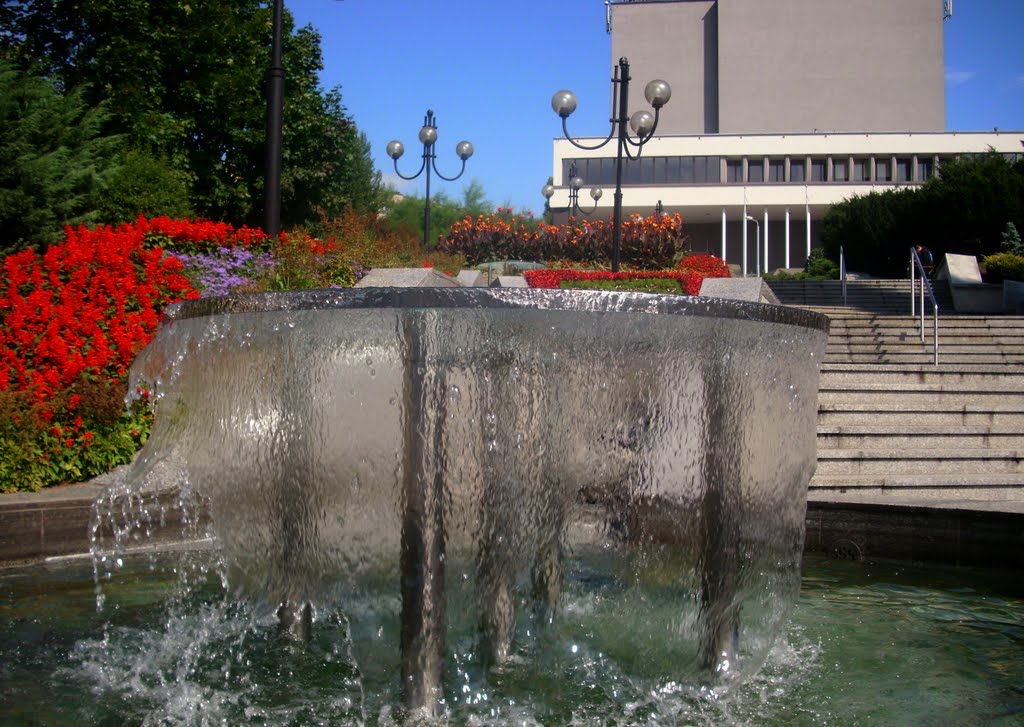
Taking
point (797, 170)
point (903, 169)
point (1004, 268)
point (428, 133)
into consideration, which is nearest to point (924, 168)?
point (903, 169)

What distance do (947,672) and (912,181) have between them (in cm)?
5320

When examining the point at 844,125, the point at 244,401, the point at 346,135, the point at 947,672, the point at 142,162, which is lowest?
the point at 947,672

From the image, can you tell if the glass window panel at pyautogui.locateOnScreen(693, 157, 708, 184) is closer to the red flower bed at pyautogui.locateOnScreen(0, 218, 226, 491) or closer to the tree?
the tree

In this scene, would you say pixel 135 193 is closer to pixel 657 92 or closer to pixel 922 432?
pixel 657 92

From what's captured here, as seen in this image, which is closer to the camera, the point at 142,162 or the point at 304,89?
the point at 142,162

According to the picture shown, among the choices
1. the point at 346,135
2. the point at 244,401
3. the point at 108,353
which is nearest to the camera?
the point at 244,401

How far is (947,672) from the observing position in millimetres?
3861

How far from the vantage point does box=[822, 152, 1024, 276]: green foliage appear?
3020cm

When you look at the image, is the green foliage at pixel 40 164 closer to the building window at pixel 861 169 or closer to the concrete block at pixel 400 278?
the concrete block at pixel 400 278

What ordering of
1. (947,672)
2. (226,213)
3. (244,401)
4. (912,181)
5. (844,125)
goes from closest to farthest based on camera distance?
(244,401), (947,672), (226,213), (912,181), (844,125)

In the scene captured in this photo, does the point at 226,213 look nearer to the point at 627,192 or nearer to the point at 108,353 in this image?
the point at 108,353

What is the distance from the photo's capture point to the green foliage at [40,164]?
12.7 metres

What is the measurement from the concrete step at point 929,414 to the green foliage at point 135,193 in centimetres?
1019

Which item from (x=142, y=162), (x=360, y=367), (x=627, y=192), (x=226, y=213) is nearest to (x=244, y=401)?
(x=360, y=367)
